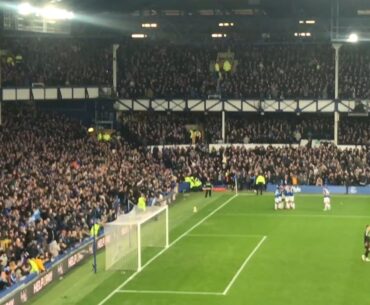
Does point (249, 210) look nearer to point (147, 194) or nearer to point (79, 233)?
point (147, 194)

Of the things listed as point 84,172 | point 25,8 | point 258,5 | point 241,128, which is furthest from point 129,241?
point 258,5

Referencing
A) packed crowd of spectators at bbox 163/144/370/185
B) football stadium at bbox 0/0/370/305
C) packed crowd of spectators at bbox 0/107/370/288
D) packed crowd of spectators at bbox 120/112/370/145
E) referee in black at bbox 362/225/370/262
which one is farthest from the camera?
packed crowd of spectators at bbox 120/112/370/145

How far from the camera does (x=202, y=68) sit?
Result: 65.3 metres

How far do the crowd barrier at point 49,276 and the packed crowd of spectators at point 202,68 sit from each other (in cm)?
2830

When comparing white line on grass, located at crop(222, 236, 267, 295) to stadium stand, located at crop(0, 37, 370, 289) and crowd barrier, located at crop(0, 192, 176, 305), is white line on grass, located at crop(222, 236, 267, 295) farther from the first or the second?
stadium stand, located at crop(0, 37, 370, 289)

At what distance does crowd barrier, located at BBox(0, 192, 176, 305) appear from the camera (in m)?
23.6

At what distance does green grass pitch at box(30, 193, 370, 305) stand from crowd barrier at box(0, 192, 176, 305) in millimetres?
308

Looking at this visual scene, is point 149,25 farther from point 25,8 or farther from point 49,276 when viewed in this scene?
point 49,276

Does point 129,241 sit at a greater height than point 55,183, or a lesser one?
lesser

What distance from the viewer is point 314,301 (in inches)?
1000

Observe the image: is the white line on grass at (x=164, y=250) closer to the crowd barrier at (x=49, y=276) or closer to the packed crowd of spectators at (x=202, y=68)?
the crowd barrier at (x=49, y=276)

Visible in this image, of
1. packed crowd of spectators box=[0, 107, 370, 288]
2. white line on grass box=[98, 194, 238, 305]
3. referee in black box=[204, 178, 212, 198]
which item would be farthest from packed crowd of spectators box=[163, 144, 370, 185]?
white line on grass box=[98, 194, 238, 305]

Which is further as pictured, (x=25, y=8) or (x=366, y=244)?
(x=25, y=8)

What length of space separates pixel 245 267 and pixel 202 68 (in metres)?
36.6
